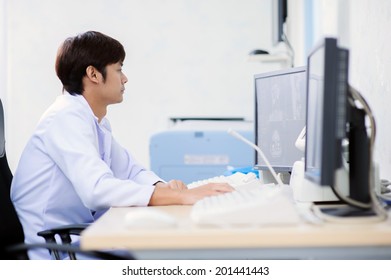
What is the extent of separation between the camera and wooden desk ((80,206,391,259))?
0.92 meters

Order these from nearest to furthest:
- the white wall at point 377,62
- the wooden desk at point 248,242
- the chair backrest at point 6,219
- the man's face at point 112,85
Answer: the wooden desk at point 248,242 → the chair backrest at point 6,219 → the white wall at point 377,62 → the man's face at point 112,85

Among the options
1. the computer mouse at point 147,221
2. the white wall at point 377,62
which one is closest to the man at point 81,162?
the computer mouse at point 147,221

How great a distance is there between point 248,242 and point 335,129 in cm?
24

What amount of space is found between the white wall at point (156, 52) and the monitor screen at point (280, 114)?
80.1 inches

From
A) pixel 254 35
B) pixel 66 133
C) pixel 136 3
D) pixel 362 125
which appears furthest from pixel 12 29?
pixel 362 125

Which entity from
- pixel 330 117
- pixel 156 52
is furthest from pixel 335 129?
pixel 156 52

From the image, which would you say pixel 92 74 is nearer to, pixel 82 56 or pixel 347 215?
pixel 82 56

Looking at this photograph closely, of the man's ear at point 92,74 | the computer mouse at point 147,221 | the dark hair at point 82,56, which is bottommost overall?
the computer mouse at point 147,221

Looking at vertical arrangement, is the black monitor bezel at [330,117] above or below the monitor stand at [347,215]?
above

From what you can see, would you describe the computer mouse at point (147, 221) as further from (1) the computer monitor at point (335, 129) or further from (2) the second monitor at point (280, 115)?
(2) the second monitor at point (280, 115)

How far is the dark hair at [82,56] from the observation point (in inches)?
71.4

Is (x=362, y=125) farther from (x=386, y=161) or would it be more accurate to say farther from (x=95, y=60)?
(x=95, y=60)

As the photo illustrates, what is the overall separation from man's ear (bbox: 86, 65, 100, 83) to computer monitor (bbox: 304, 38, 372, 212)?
0.71 metres

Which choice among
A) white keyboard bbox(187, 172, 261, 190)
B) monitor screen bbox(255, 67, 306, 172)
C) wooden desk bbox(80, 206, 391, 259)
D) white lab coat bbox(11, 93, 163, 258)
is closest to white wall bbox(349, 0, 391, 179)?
monitor screen bbox(255, 67, 306, 172)
